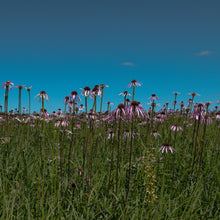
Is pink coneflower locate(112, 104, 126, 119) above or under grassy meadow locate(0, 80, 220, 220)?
above

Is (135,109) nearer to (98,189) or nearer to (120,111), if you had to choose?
(120,111)

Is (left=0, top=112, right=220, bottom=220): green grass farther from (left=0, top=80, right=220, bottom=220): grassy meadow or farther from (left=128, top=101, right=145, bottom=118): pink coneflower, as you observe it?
(left=128, top=101, right=145, bottom=118): pink coneflower

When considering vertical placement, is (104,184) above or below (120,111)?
below

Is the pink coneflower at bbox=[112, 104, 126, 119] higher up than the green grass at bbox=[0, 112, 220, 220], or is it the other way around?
the pink coneflower at bbox=[112, 104, 126, 119]

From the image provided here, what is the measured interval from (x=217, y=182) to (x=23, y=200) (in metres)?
3.46

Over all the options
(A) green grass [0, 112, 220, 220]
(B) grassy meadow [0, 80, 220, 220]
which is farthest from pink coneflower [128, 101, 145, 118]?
(A) green grass [0, 112, 220, 220]

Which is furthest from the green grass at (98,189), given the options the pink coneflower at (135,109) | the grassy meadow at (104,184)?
the pink coneflower at (135,109)

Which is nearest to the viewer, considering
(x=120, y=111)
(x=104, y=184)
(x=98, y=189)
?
(x=120, y=111)

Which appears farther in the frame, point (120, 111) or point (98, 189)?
point (98, 189)

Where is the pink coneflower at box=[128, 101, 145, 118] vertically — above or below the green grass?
above

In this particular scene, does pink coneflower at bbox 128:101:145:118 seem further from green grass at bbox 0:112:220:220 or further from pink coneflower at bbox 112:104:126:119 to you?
green grass at bbox 0:112:220:220

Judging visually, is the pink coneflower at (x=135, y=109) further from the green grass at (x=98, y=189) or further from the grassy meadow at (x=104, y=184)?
the green grass at (x=98, y=189)

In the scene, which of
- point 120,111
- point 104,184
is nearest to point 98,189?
point 104,184

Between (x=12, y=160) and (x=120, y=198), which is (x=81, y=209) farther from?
(x=12, y=160)
